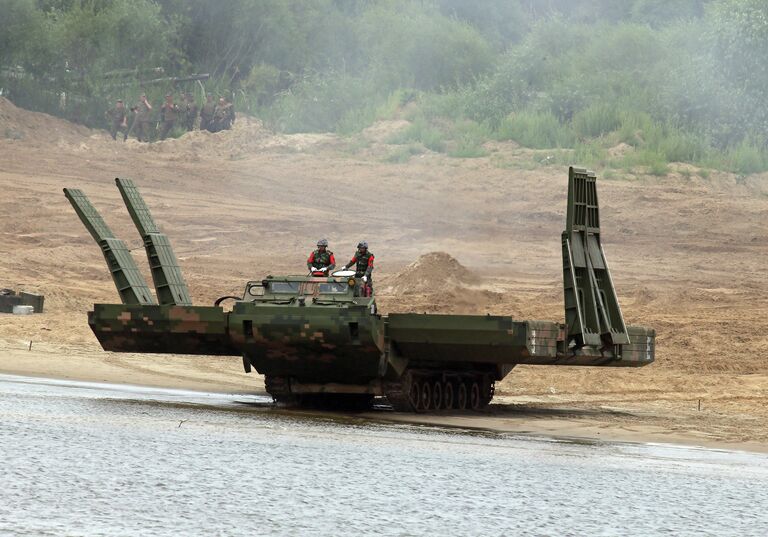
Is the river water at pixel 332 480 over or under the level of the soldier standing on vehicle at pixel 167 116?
under

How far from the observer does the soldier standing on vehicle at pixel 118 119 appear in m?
44.6

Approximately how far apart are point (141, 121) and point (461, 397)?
85.4 feet

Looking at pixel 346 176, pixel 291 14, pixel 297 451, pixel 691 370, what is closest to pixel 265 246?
pixel 346 176

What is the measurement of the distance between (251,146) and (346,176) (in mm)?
3658

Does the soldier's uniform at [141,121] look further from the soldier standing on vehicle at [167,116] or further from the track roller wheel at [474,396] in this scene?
the track roller wheel at [474,396]

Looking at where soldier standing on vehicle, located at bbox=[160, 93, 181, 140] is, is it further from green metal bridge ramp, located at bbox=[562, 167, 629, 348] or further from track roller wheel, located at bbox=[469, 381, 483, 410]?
→ green metal bridge ramp, located at bbox=[562, 167, 629, 348]

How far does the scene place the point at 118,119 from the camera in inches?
1761

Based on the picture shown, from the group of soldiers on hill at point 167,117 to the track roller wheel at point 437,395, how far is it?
83.5ft

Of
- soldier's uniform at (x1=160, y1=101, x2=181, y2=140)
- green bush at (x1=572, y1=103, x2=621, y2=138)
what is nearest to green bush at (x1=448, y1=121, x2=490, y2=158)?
green bush at (x1=572, y1=103, x2=621, y2=138)

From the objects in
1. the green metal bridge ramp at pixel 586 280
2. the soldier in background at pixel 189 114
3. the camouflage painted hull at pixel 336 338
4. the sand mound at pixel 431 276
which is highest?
the soldier in background at pixel 189 114

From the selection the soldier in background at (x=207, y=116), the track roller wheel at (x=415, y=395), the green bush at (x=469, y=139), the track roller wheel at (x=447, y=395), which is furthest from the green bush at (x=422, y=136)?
the track roller wheel at (x=415, y=395)

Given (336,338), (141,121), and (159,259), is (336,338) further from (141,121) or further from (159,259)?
(141,121)

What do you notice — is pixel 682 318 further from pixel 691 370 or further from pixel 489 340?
pixel 489 340

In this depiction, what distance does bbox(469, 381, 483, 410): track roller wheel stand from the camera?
20.8 metres
